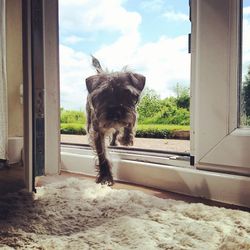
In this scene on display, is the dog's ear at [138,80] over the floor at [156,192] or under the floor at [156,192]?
over

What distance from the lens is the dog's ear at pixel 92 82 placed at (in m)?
1.14

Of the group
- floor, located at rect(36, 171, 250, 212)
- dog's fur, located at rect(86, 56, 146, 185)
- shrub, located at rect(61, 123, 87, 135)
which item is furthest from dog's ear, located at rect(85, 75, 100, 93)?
shrub, located at rect(61, 123, 87, 135)

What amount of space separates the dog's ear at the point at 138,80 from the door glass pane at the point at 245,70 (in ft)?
1.18

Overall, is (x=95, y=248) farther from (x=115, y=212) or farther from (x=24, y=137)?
(x=24, y=137)

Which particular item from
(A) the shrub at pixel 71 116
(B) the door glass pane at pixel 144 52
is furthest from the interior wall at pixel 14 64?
(A) the shrub at pixel 71 116

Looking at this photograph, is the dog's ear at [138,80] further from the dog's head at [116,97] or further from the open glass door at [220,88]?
the open glass door at [220,88]

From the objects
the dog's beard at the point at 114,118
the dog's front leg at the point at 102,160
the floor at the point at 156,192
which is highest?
the dog's beard at the point at 114,118

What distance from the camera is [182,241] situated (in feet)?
1.80

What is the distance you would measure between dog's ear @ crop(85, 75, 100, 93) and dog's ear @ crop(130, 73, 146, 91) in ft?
0.42

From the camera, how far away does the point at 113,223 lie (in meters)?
0.64

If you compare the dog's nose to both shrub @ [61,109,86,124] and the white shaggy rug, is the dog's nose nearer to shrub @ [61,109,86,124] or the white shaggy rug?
the white shaggy rug

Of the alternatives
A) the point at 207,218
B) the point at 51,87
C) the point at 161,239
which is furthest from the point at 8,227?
the point at 51,87

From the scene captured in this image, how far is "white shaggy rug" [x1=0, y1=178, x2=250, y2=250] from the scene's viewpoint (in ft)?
1.76

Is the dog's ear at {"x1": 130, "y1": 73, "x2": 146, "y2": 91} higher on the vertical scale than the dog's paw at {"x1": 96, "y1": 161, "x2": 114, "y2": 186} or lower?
higher
